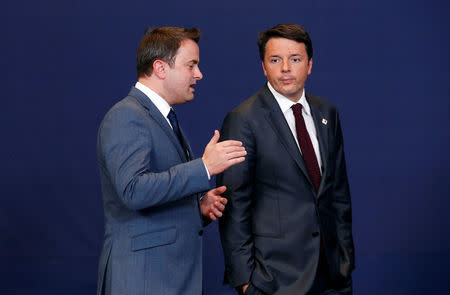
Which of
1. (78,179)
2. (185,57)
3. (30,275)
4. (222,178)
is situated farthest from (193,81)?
(30,275)

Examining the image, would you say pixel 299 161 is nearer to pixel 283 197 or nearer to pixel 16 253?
pixel 283 197

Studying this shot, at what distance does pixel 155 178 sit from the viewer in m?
1.71

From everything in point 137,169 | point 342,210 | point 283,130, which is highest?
point 283,130

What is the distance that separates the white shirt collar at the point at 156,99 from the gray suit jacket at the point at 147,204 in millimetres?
41

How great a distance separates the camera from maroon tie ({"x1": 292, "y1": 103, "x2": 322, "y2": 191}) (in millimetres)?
2184

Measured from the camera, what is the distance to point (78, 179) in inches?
152

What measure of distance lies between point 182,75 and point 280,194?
57 cm

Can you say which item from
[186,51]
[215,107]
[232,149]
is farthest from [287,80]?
[215,107]

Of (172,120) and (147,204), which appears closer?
(147,204)

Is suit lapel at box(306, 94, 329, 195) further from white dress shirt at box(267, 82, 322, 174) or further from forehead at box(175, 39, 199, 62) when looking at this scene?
forehead at box(175, 39, 199, 62)

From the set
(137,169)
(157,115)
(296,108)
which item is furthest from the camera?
(296,108)

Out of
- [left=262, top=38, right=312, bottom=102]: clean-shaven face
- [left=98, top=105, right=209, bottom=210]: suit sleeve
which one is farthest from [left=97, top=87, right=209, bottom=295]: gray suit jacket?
[left=262, top=38, right=312, bottom=102]: clean-shaven face

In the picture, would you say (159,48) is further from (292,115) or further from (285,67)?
(292,115)

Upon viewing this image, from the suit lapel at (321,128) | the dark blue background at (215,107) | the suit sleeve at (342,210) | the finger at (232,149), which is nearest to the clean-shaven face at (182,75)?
the finger at (232,149)
